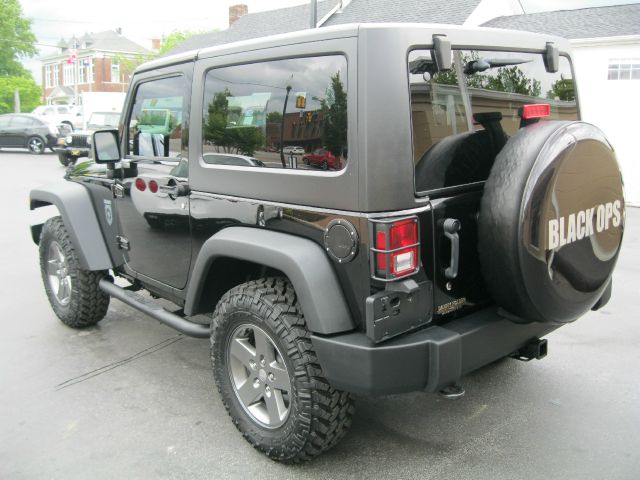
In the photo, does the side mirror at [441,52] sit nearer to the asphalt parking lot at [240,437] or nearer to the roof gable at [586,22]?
the asphalt parking lot at [240,437]

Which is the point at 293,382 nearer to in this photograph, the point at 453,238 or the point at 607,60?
the point at 453,238

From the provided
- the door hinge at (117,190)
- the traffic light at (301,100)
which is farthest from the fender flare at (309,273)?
the door hinge at (117,190)

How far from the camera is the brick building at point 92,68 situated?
198ft

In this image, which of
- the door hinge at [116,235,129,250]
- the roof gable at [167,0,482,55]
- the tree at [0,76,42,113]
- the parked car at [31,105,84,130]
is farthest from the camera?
the tree at [0,76,42,113]

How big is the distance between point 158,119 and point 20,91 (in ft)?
191

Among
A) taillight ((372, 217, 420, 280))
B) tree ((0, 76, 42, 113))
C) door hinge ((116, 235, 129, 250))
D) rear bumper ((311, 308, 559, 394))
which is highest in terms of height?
tree ((0, 76, 42, 113))

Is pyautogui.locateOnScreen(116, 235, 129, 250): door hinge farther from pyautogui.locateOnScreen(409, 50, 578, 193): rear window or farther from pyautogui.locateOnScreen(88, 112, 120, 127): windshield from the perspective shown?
pyautogui.locateOnScreen(88, 112, 120, 127): windshield

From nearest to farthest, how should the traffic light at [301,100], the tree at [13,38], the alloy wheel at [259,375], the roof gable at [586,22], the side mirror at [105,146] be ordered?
the traffic light at [301,100] → the alloy wheel at [259,375] → the side mirror at [105,146] → the roof gable at [586,22] → the tree at [13,38]

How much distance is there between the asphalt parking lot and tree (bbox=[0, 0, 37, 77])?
54056 mm

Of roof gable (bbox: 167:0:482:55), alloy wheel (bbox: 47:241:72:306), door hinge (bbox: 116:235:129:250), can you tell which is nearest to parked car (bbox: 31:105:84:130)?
roof gable (bbox: 167:0:482:55)

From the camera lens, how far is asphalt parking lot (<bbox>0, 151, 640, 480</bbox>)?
2801 mm

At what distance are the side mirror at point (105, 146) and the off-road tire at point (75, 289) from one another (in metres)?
0.79

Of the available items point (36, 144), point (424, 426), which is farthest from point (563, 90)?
point (36, 144)

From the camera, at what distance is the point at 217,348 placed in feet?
9.81
